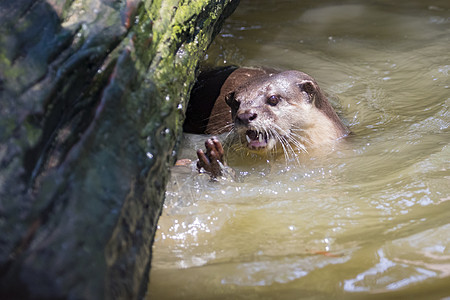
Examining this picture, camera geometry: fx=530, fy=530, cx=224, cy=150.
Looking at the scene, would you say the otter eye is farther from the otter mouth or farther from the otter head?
the otter mouth

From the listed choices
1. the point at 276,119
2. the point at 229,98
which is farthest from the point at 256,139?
the point at 229,98

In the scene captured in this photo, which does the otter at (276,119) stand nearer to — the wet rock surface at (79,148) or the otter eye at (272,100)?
the otter eye at (272,100)

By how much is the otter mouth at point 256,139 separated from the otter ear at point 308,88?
0.35 m

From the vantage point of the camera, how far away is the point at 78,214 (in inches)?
52.0

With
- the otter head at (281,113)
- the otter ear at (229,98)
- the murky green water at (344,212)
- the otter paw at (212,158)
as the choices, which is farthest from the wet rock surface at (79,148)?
the otter ear at (229,98)

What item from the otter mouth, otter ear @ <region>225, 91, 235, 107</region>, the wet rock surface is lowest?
the otter mouth

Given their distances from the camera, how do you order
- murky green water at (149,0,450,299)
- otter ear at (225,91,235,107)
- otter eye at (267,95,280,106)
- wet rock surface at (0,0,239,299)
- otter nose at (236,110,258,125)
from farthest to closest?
otter ear at (225,91,235,107) → otter eye at (267,95,280,106) → otter nose at (236,110,258,125) → murky green water at (149,0,450,299) → wet rock surface at (0,0,239,299)

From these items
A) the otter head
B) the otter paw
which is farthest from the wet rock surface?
the otter head

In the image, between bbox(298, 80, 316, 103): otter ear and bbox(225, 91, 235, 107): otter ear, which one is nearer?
bbox(298, 80, 316, 103): otter ear

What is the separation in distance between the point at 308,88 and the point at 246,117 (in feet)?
1.55

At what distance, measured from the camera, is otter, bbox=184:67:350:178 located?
2723 mm

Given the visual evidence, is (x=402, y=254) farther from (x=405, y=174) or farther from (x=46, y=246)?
(x=46, y=246)

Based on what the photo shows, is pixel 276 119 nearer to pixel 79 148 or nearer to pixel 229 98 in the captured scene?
pixel 229 98

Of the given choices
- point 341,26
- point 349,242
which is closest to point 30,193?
point 349,242
